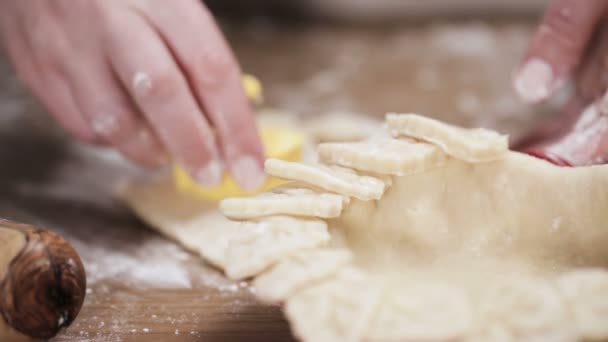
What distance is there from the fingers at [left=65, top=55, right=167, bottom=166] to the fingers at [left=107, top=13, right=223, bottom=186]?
0.03m

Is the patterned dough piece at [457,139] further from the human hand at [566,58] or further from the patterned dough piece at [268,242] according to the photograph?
the human hand at [566,58]

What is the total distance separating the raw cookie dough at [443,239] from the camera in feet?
2.16

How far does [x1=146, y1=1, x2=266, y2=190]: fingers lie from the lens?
121 cm

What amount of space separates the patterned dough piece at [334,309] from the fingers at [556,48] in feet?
2.64

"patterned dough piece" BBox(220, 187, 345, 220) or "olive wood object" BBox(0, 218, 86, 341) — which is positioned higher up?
"patterned dough piece" BBox(220, 187, 345, 220)

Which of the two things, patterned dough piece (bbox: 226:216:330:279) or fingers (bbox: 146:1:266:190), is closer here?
patterned dough piece (bbox: 226:216:330:279)

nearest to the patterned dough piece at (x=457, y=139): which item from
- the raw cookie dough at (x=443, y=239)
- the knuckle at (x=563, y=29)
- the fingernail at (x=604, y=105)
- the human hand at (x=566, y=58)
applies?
the raw cookie dough at (x=443, y=239)

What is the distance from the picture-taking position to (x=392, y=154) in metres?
0.81

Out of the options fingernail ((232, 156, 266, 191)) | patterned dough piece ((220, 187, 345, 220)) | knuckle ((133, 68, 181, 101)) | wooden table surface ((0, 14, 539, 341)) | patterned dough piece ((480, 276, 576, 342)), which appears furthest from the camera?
fingernail ((232, 156, 266, 191))

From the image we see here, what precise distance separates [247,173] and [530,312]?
753 millimetres

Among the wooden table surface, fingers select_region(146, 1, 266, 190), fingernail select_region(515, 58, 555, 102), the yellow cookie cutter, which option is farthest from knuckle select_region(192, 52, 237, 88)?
fingernail select_region(515, 58, 555, 102)

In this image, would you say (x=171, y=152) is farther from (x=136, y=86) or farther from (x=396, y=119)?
(x=396, y=119)

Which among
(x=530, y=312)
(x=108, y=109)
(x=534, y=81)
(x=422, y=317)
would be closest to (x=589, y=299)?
(x=530, y=312)

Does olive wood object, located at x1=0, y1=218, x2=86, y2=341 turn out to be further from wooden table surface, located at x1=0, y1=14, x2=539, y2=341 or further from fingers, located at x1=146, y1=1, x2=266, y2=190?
fingers, located at x1=146, y1=1, x2=266, y2=190
